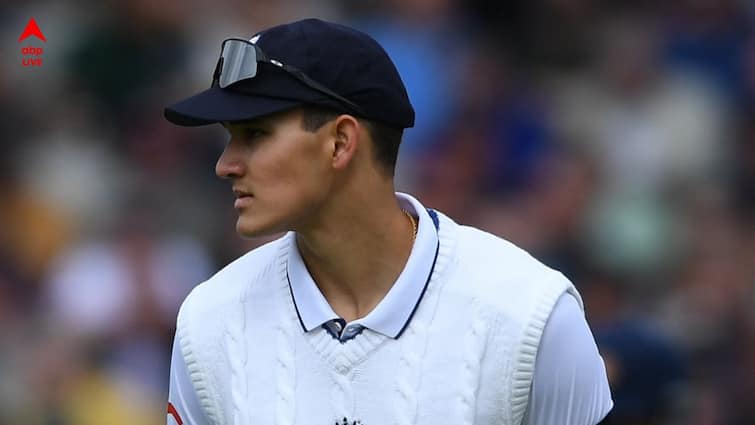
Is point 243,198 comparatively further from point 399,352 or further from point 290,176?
point 399,352

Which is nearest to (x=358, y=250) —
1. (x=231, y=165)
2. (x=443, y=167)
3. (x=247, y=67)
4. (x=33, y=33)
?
(x=231, y=165)

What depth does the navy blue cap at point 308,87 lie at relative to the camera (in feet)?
10.4

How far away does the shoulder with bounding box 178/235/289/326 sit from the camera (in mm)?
3438

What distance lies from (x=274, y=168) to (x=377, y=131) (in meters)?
0.25

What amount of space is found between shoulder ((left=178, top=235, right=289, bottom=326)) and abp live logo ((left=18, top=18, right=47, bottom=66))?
4.53m

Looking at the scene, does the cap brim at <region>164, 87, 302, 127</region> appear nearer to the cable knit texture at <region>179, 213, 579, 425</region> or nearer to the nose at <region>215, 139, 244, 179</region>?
the nose at <region>215, 139, 244, 179</region>

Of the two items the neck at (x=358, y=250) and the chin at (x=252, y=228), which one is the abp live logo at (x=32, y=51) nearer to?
the neck at (x=358, y=250)

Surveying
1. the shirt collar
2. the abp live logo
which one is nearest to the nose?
the shirt collar

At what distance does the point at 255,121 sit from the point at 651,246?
4.24 metres

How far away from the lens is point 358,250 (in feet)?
10.9

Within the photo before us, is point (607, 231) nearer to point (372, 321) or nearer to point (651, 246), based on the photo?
point (651, 246)

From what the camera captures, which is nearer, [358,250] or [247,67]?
[247,67]

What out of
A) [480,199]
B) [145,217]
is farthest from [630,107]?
[145,217]

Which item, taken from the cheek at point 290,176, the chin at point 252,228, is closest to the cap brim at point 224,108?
the cheek at point 290,176
